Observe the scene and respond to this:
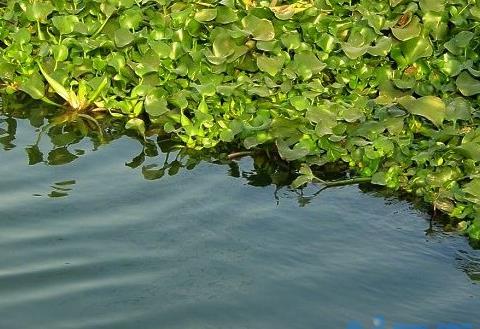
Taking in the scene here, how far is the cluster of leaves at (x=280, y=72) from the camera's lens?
13.9ft

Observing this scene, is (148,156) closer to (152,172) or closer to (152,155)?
(152,155)

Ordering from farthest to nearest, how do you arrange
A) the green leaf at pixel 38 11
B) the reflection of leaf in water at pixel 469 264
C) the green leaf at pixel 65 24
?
the green leaf at pixel 38 11, the green leaf at pixel 65 24, the reflection of leaf in water at pixel 469 264

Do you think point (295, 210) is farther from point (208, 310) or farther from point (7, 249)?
A: point (7, 249)

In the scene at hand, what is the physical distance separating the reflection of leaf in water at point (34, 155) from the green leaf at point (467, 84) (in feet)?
6.19

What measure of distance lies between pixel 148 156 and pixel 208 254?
3.16 feet

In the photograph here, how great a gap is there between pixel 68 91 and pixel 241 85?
0.86 metres

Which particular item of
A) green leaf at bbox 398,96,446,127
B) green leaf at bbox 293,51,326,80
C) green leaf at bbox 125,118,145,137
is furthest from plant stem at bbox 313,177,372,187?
green leaf at bbox 125,118,145,137

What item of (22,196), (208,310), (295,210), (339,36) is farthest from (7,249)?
(339,36)

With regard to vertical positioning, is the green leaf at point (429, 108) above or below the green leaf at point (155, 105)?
above

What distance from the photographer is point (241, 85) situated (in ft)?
15.0

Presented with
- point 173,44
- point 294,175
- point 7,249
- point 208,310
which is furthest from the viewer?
point 173,44

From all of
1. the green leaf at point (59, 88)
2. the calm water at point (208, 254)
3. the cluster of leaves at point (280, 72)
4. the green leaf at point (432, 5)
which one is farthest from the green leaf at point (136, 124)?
the green leaf at point (432, 5)

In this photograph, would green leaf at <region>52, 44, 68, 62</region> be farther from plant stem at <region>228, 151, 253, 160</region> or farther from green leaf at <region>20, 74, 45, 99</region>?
plant stem at <region>228, 151, 253, 160</region>

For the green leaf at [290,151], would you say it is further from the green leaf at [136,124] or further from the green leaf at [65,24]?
the green leaf at [65,24]
